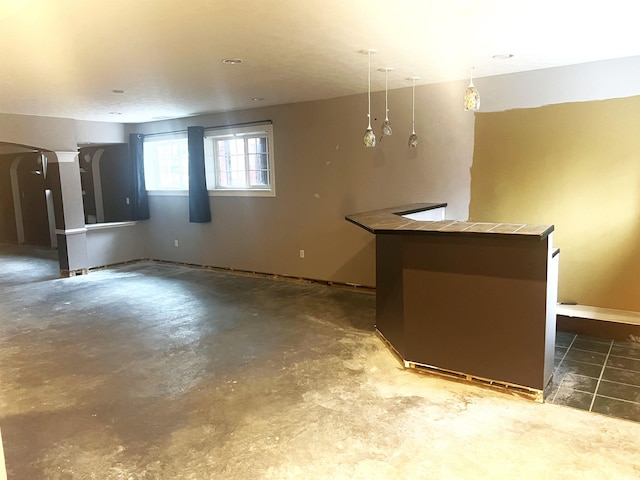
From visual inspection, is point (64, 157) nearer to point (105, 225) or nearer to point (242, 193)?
point (105, 225)

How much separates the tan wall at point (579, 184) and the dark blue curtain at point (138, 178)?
566cm

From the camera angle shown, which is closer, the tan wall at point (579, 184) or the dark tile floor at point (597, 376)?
the dark tile floor at point (597, 376)

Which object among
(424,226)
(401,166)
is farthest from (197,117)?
(424,226)

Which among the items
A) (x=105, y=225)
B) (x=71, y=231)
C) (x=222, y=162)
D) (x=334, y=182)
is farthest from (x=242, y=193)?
(x=71, y=231)

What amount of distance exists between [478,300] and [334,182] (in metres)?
3.04

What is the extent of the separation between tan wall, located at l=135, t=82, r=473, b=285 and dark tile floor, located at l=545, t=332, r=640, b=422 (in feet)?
5.54

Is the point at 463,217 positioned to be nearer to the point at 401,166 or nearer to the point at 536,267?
the point at 401,166

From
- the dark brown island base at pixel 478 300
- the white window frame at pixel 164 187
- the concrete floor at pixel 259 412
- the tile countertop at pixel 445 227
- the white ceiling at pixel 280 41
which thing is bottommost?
the concrete floor at pixel 259 412

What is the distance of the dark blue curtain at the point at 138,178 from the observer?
7570 mm

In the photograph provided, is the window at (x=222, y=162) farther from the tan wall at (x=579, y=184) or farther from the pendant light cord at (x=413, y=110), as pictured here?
the tan wall at (x=579, y=184)

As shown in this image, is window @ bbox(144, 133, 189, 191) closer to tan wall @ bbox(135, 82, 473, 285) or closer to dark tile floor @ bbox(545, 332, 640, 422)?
tan wall @ bbox(135, 82, 473, 285)

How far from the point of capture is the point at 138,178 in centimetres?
762

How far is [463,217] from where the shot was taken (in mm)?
4676

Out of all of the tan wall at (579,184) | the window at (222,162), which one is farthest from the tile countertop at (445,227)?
the window at (222,162)
